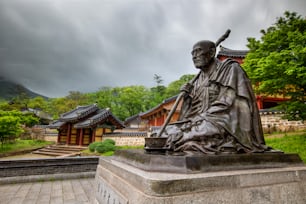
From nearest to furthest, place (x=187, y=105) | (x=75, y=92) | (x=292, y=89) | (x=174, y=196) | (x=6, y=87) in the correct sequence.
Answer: (x=174, y=196), (x=187, y=105), (x=292, y=89), (x=75, y=92), (x=6, y=87)

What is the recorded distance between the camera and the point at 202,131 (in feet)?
8.80

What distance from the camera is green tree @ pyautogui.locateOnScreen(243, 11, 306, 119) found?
7.51 metres

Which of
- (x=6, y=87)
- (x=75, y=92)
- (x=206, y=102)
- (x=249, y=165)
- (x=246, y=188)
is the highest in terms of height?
(x=6, y=87)

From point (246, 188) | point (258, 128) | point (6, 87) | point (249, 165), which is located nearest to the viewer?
point (246, 188)

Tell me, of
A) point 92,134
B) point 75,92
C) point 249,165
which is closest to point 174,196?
point 249,165

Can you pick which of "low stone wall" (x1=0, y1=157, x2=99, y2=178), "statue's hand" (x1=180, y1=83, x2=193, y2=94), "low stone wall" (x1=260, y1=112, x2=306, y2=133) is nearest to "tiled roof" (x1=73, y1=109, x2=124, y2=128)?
"low stone wall" (x1=0, y1=157, x2=99, y2=178)

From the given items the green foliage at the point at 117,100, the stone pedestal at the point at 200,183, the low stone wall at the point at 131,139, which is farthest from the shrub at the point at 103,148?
the green foliage at the point at 117,100

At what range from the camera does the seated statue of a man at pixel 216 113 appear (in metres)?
2.68

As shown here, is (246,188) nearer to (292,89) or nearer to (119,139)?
(292,89)

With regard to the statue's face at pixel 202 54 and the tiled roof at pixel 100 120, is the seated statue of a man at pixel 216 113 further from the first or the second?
the tiled roof at pixel 100 120

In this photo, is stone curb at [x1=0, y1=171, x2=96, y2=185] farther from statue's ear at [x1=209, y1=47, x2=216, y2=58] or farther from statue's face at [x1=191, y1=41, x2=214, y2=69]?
statue's ear at [x1=209, y1=47, x2=216, y2=58]

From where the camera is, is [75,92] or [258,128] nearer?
[258,128]

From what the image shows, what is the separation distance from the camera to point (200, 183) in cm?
196

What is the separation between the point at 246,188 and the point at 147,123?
29.0m
